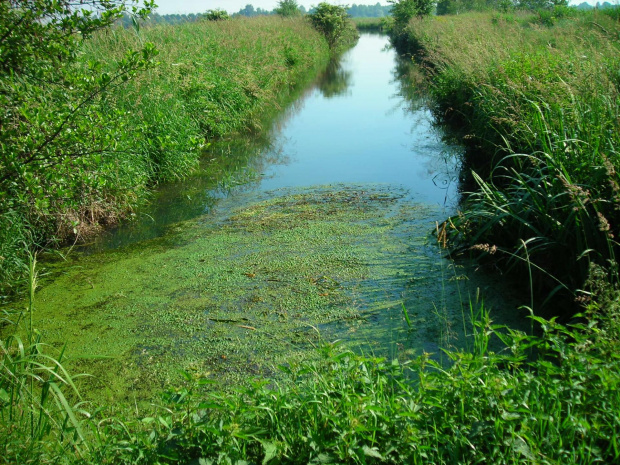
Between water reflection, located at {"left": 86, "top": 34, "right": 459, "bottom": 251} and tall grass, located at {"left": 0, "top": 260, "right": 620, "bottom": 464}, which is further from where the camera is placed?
water reflection, located at {"left": 86, "top": 34, "right": 459, "bottom": 251}

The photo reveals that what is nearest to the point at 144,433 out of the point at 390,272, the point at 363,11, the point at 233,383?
the point at 233,383

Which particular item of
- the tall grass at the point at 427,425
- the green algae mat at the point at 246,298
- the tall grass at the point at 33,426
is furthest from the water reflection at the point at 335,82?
the tall grass at the point at 427,425

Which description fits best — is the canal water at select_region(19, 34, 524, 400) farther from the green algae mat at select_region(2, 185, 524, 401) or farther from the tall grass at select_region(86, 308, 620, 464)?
the tall grass at select_region(86, 308, 620, 464)

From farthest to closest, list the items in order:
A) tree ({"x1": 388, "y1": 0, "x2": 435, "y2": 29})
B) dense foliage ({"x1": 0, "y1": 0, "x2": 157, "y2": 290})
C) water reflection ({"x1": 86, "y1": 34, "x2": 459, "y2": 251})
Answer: tree ({"x1": 388, "y1": 0, "x2": 435, "y2": 29}) < water reflection ({"x1": 86, "y1": 34, "x2": 459, "y2": 251}) < dense foliage ({"x1": 0, "y1": 0, "x2": 157, "y2": 290})

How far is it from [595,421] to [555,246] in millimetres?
1634

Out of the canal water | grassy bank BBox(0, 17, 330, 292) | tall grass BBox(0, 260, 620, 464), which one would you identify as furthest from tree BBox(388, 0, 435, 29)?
tall grass BBox(0, 260, 620, 464)

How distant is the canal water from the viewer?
264 cm

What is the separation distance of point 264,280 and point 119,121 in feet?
5.57

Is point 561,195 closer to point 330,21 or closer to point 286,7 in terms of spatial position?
point 330,21

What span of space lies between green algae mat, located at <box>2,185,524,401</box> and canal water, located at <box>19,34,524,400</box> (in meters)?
0.01

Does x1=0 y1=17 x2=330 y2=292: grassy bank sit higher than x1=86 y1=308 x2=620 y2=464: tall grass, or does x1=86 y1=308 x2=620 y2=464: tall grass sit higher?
x1=0 y1=17 x2=330 y2=292: grassy bank

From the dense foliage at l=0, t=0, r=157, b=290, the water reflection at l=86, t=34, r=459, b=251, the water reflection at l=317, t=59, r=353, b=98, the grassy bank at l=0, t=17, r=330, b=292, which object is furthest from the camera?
the water reflection at l=317, t=59, r=353, b=98

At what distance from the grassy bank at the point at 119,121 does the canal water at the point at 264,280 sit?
292 millimetres

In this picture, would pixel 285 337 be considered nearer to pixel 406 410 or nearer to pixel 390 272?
pixel 390 272
